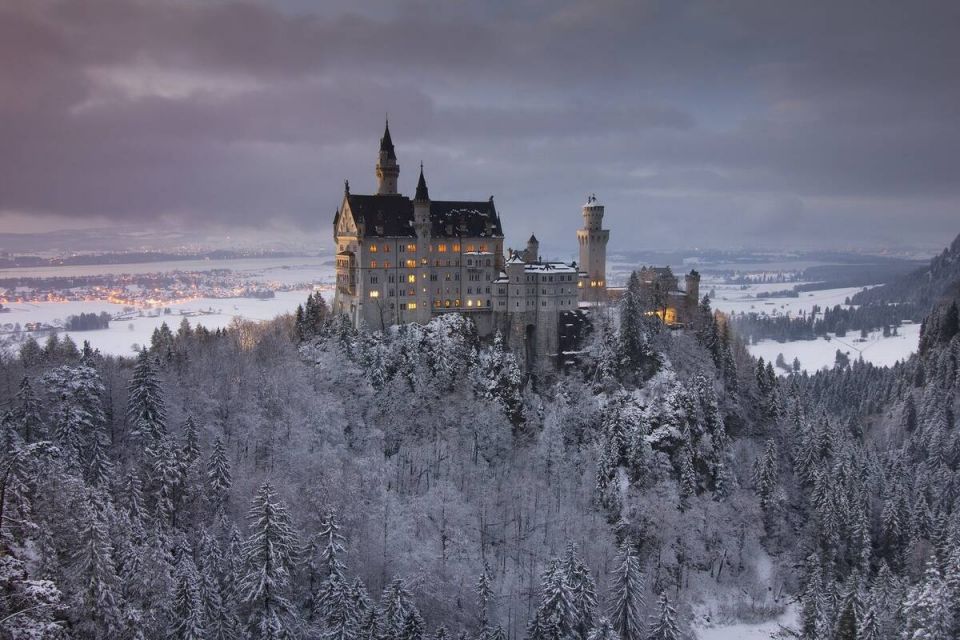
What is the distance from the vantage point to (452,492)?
84.4 m

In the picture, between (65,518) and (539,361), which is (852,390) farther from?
(65,518)

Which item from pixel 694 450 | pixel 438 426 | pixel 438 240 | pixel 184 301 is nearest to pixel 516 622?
pixel 438 426

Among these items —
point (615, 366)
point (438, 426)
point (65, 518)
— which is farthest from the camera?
point (615, 366)

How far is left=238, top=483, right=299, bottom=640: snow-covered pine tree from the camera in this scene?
5162 centimetres

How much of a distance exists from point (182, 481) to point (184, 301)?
12948cm

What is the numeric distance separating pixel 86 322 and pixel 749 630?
5307 inches

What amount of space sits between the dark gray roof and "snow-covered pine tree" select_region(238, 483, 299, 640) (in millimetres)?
55135

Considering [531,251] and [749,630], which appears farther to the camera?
[531,251]

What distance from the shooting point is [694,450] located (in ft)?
313

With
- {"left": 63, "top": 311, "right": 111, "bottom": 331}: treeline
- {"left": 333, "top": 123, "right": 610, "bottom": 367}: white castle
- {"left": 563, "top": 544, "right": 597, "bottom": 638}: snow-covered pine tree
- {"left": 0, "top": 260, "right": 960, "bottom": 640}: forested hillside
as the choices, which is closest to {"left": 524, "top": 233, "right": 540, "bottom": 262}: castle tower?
{"left": 333, "top": 123, "right": 610, "bottom": 367}: white castle

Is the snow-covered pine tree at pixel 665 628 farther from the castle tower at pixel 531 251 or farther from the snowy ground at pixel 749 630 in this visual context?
the castle tower at pixel 531 251

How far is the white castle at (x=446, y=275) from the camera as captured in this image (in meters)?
102

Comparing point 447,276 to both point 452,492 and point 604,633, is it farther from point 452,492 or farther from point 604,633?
point 604,633

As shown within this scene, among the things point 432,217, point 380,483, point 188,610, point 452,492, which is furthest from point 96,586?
point 432,217
